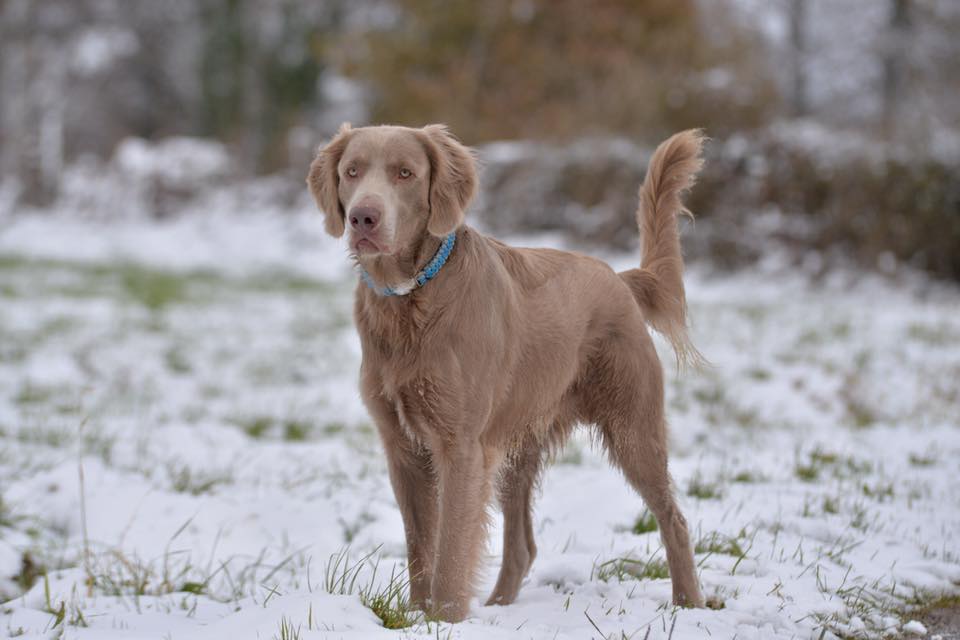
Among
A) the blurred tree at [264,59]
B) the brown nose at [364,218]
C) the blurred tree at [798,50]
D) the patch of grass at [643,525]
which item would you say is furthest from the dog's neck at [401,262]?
the blurred tree at [264,59]

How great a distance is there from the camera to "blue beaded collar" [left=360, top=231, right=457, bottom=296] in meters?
2.50

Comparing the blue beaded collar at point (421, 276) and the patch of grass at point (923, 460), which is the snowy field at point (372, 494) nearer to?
the patch of grass at point (923, 460)

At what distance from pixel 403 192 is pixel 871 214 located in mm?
9635

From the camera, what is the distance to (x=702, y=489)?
12.3ft

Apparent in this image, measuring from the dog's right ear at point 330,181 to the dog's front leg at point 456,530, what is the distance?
31.1 inches

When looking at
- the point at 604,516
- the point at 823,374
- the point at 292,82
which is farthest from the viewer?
the point at 292,82

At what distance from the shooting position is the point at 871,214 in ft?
35.0

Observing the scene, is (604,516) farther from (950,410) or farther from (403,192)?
(950,410)

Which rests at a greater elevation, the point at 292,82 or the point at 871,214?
the point at 292,82

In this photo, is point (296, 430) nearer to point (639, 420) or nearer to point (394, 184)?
point (639, 420)

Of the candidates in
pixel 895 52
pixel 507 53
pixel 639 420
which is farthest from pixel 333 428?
pixel 895 52

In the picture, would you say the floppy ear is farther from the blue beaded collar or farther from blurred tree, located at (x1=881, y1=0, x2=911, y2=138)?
blurred tree, located at (x1=881, y1=0, x2=911, y2=138)

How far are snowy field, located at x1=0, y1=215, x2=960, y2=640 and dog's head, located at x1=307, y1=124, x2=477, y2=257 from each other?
100 cm

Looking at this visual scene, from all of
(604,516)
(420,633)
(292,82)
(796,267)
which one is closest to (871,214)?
(796,267)
